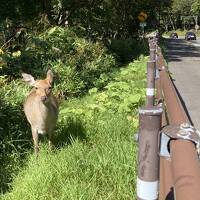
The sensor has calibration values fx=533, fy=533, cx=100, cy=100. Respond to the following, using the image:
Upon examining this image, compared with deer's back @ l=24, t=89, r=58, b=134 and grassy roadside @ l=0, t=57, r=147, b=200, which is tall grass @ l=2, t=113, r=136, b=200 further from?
deer's back @ l=24, t=89, r=58, b=134

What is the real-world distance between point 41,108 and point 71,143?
73 cm

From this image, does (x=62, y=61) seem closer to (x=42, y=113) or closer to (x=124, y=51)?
(x=42, y=113)

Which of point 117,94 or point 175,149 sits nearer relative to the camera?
point 175,149

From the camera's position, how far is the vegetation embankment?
6078 millimetres

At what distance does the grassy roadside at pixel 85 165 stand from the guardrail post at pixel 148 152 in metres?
2.95

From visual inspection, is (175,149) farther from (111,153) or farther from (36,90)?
(36,90)

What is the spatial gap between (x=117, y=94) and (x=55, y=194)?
6.63 m

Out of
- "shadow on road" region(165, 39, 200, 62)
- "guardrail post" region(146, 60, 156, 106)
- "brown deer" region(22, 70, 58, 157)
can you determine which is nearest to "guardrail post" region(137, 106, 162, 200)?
"guardrail post" region(146, 60, 156, 106)

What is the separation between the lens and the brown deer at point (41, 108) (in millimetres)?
7891

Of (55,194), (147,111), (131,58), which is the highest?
(147,111)

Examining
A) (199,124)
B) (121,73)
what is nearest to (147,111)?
(199,124)

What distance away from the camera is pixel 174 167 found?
8.68ft

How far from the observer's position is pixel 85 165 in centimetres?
655

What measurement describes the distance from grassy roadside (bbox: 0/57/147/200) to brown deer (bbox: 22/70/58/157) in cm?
22
